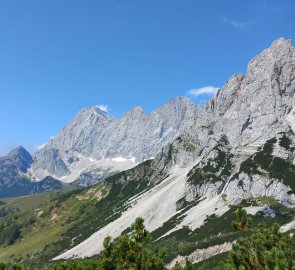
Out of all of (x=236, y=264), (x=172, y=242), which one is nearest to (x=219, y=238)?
(x=172, y=242)

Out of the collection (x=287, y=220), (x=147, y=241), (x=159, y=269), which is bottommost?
(x=287, y=220)

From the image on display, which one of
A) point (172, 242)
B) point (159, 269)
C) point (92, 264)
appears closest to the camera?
point (159, 269)

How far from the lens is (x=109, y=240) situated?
41312mm

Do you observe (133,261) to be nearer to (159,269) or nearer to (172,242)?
(159,269)

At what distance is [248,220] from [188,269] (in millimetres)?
8803

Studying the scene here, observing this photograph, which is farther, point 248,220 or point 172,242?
point 172,242

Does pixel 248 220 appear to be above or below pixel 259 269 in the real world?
above

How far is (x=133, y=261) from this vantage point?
38594 millimetres

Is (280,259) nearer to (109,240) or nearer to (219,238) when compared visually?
(109,240)

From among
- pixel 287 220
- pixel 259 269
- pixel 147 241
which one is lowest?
pixel 287 220

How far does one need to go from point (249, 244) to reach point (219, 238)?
141023 millimetres

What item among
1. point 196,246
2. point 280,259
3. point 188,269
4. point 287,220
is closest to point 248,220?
point 280,259

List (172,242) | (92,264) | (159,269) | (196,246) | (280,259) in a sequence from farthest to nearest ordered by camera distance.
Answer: (172,242), (196,246), (92,264), (280,259), (159,269)

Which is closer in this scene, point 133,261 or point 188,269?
point 133,261
